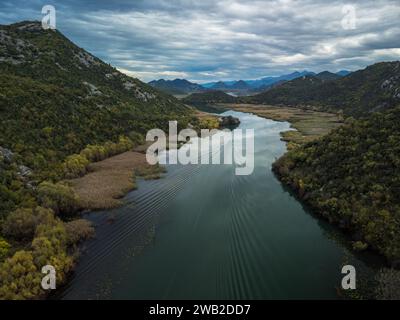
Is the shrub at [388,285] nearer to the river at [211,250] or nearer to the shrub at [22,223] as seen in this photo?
the river at [211,250]

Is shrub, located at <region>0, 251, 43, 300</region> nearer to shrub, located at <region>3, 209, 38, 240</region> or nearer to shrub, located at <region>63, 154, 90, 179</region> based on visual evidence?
shrub, located at <region>3, 209, 38, 240</region>

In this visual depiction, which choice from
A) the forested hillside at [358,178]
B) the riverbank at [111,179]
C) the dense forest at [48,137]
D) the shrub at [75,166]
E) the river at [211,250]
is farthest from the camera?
the shrub at [75,166]

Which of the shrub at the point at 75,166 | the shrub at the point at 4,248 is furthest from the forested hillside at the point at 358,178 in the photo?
the shrub at the point at 75,166

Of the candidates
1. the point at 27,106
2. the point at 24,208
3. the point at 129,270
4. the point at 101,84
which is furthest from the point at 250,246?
the point at 101,84

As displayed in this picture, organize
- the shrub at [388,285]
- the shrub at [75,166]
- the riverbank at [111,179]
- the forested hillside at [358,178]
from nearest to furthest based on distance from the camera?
1. the shrub at [388,285]
2. the forested hillside at [358,178]
3. the riverbank at [111,179]
4. the shrub at [75,166]

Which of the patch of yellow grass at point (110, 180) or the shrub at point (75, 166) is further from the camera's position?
the shrub at point (75, 166)
